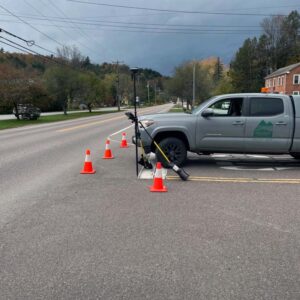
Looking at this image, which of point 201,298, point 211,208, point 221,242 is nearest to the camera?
point 201,298

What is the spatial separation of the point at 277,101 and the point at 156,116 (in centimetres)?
319

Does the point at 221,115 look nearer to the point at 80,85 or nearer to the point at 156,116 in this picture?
the point at 156,116

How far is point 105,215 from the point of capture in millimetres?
5129

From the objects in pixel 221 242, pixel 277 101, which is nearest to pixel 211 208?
pixel 221 242

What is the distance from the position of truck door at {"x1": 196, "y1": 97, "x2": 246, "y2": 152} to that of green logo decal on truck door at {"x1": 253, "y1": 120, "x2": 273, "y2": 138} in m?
0.35


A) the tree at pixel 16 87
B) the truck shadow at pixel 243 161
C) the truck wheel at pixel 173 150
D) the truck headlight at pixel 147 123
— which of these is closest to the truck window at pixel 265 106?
the truck shadow at pixel 243 161

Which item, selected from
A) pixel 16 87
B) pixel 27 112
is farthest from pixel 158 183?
pixel 27 112

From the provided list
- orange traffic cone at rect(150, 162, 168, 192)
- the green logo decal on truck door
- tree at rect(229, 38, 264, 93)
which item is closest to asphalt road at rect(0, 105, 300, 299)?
orange traffic cone at rect(150, 162, 168, 192)

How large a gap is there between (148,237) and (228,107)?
217 inches

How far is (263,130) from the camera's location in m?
8.46

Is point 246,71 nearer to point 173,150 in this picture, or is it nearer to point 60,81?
point 60,81

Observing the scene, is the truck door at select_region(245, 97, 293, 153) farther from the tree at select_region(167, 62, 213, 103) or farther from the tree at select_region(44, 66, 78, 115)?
the tree at select_region(167, 62, 213, 103)

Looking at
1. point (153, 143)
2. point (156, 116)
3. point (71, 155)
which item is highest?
point (156, 116)

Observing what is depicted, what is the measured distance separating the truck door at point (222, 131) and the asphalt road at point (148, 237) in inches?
37.5
